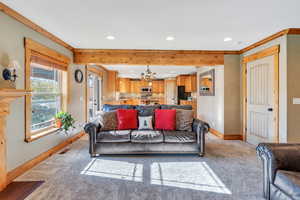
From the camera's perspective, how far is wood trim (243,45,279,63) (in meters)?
3.35

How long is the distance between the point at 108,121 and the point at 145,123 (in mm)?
783

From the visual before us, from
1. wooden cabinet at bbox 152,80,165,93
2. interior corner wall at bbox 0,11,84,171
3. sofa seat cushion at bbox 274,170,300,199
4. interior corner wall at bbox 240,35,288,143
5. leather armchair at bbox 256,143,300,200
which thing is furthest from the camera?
wooden cabinet at bbox 152,80,165,93

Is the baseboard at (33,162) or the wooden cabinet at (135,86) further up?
the wooden cabinet at (135,86)

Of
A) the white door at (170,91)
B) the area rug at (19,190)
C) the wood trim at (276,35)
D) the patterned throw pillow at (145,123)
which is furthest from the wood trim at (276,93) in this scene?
the white door at (170,91)

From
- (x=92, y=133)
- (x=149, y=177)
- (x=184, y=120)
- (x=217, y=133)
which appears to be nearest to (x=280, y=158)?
(x=149, y=177)

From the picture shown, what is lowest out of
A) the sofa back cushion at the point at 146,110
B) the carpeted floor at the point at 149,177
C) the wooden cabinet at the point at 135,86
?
the carpeted floor at the point at 149,177

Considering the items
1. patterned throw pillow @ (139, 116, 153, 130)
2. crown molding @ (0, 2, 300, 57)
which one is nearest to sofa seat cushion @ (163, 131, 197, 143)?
patterned throw pillow @ (139, 116, 153, 130)

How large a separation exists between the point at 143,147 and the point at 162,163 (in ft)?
1.65

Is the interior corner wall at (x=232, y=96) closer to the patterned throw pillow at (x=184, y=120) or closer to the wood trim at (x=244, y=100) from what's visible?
the wood trim at (x=244, y=100)

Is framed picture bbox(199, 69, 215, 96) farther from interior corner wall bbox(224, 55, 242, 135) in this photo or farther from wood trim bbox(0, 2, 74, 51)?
wood trim bbox(0, 2, 74, 51)

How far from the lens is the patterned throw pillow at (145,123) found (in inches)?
143

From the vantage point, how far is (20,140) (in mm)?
2604

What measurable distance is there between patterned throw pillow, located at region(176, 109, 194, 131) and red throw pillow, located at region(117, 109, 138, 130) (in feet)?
3.03

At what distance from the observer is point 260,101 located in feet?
12.6
